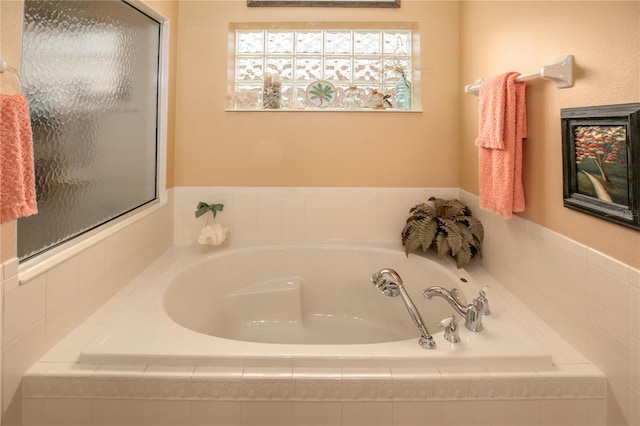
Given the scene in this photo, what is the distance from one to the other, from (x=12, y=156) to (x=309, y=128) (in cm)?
185

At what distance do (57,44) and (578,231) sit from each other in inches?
79.5

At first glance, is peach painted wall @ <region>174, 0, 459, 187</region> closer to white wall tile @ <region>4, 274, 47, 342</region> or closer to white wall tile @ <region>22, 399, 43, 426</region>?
white wall tile @ <region>4, 274, 47, 342</region>

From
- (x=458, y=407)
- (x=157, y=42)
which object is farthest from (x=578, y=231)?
(x=157, y=42)

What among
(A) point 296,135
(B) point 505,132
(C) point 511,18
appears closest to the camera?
(B) point 505,132

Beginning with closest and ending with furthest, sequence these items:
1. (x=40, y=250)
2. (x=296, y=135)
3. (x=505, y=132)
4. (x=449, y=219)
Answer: (x=40, y=250) → (x=505, y=132) → (x=449, y=219) → (x=296, y=135)

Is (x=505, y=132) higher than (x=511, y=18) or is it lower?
lower

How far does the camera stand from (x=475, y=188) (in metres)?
2.26

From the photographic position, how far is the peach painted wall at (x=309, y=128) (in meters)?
2.51

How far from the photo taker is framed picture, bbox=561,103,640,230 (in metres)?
1.05

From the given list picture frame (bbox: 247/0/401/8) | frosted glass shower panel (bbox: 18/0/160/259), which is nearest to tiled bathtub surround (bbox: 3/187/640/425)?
frosted glass shower panel (bbox: 18/0/160/259)

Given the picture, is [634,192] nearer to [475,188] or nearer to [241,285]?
[475,188]

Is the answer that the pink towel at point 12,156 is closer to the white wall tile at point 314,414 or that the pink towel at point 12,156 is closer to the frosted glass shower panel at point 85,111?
the frosted glass shower panel at point 85,111

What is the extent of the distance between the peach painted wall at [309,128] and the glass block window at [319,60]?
0.59 feet

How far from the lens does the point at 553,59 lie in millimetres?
1430
